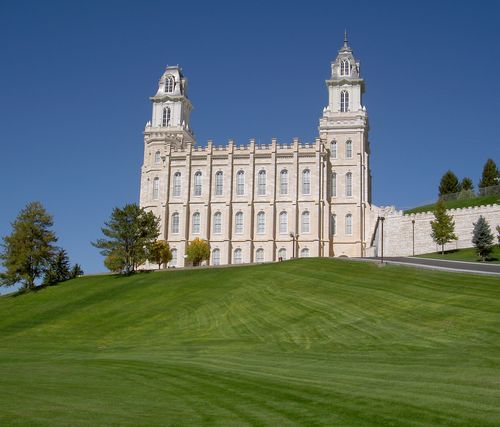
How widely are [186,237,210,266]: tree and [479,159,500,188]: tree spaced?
4558cm

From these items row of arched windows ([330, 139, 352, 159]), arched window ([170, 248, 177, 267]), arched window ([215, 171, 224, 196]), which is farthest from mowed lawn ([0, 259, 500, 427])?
row of arched windows ([330, 139, 352, 159])

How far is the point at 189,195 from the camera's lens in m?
85.3

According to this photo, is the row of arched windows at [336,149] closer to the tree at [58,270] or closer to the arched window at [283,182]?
the arched window at [283,182]

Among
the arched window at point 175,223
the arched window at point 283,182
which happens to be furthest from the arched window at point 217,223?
the arched window at point 283,182

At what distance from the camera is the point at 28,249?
67625mm

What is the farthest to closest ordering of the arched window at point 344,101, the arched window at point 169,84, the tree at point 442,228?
the arched window at point 169,84 < the arched window at point 344,101 < the tree at point 442,228

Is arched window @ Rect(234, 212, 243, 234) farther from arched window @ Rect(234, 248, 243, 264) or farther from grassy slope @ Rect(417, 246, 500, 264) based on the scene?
grassy slope @ Rect(417, 246, 500, 264)

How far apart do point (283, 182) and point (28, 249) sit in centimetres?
3238

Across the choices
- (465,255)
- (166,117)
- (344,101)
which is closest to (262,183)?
(344,101)

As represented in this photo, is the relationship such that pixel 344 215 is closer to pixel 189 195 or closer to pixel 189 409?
pixel 189 195

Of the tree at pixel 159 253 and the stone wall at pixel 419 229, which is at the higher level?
the stone wall at pixel 419 229

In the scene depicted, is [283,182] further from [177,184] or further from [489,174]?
[489,174]

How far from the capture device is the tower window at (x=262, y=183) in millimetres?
83562

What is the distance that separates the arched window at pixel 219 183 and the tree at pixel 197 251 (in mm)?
9725
